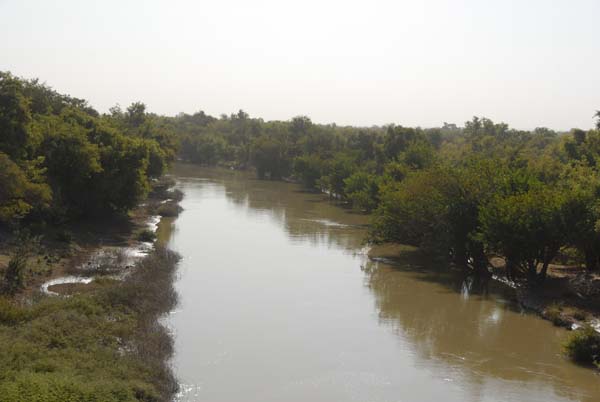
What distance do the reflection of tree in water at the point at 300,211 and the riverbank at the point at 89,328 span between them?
17002mm

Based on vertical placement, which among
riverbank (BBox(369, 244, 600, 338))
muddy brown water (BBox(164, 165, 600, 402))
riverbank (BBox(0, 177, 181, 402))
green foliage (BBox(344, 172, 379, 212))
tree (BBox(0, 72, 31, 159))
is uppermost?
tree (BBox(0, 72, 31, 159))

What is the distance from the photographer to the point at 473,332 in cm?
2788

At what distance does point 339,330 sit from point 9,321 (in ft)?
42.9

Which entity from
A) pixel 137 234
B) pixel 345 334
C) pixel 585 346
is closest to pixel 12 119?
pixel 137 234

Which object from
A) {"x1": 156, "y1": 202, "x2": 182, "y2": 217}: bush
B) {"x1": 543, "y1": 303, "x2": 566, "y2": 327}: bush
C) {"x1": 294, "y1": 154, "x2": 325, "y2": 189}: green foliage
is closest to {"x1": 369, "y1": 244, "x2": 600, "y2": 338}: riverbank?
{"x1": 543, "y1": 303, "x2": 566, "y2": 327}: bush

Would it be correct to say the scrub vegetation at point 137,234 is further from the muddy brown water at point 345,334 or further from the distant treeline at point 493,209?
the muddy brown water at point 345,334

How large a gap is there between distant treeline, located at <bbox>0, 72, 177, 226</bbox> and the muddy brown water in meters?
5.90

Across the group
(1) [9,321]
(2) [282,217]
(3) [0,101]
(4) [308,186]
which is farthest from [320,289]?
(4) [308,186]

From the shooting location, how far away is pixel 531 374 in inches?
904

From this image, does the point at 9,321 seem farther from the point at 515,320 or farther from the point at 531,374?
the point at 515,320

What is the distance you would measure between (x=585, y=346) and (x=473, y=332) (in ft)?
17.5

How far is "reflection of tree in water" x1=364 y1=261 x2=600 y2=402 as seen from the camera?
22844mm

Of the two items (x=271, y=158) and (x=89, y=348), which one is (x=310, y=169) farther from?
(x=89, y=348)

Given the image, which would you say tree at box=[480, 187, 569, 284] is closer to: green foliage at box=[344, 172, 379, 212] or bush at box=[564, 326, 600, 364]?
bush at box=[564, 326, 600, 364]
